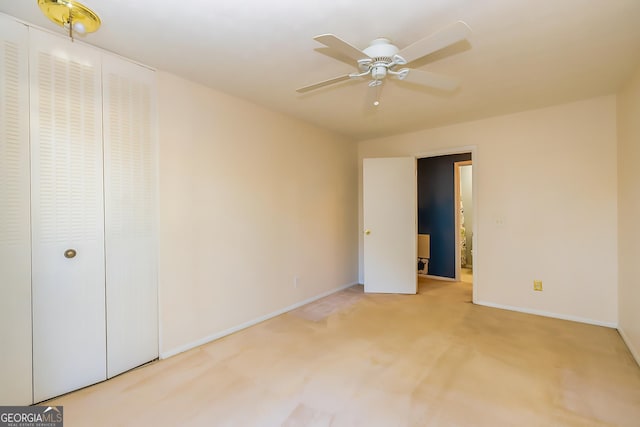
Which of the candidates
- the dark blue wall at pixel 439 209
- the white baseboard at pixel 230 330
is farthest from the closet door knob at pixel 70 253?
the dark blue wall at pixel 439 209

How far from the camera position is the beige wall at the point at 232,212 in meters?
2.41

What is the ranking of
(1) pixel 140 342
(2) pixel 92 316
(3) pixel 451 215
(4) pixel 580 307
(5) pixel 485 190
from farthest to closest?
(3) pixel 451 215, (5) pixel 485 190, (4) pixel 580 307, (1) pixel 140 342, (2) pixel 92 316

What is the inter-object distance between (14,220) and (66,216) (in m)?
0.23

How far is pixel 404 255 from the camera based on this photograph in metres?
4.14

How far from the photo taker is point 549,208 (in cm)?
320

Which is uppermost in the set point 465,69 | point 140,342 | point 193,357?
point 465,69

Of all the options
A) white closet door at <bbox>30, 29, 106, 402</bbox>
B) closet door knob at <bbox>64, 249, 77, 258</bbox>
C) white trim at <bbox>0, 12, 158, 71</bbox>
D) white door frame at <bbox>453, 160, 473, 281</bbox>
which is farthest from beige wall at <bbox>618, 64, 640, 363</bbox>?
closet door knob at <bbox>64, 249, 77, 258</bbox>

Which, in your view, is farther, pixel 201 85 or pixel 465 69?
pixel 201 85

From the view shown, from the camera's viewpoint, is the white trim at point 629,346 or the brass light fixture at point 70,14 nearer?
the brass light fixture at point 70,14

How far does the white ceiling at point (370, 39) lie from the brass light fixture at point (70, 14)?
0.48 ft

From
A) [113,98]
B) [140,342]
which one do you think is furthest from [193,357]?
[113,98]

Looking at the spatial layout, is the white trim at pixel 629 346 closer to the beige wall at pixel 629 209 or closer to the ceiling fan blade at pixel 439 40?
the beige wall at pixel 629 209

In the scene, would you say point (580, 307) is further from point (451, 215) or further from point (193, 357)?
point (193, 357)

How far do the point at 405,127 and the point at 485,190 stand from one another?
1.30m
